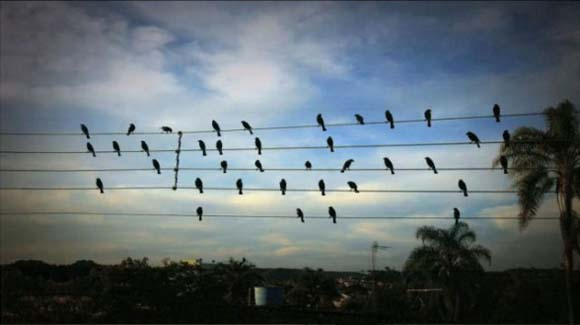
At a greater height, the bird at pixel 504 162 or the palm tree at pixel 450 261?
the bird at pixel 504 162

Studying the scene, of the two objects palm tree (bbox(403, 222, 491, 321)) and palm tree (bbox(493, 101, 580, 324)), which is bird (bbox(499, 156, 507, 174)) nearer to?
palm tree (bbox(493, 101, 580, 324))

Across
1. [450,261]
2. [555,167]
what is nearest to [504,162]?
[555,167]

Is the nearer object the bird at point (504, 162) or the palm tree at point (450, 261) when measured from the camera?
the bird at point (504, 162)

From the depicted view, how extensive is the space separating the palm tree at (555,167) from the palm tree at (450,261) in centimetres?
1017

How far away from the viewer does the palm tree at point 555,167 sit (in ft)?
61.4

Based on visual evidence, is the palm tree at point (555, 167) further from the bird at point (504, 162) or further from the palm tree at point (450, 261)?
the palm tree at point (450, 261)

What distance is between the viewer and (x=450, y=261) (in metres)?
29.5

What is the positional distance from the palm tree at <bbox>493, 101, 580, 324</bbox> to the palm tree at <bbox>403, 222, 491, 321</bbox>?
1017 cm

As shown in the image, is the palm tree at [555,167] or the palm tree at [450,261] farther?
the palm tree at [450,261]

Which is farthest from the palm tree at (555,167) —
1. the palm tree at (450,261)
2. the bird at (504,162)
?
the palm tree at (450,261)

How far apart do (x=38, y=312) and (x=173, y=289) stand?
19.0ft

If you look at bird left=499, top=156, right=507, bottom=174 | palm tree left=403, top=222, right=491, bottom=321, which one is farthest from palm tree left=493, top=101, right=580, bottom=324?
palm tree left=403, top=222, right=491, bottom=321

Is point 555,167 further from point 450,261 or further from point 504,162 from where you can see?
point 450,261

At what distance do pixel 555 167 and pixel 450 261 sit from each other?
11.5m
